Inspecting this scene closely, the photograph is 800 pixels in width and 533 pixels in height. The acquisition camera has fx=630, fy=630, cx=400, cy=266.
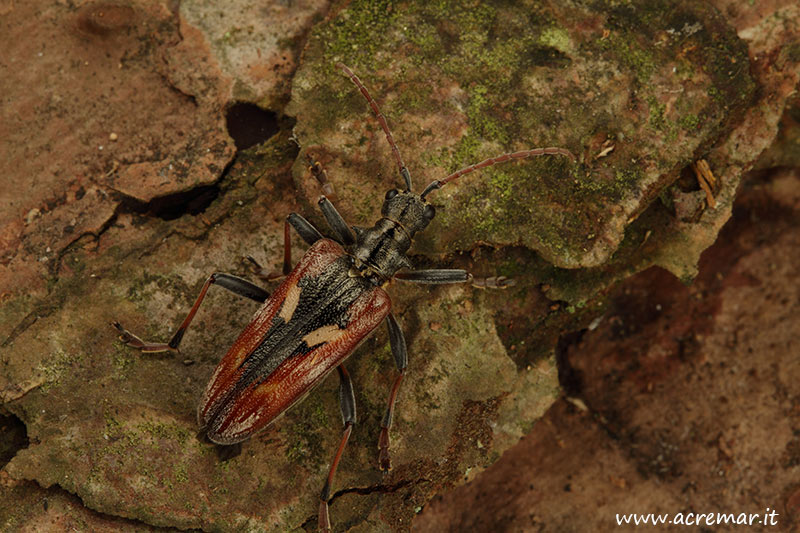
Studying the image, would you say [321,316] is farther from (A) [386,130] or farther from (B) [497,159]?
(B) [497,159]

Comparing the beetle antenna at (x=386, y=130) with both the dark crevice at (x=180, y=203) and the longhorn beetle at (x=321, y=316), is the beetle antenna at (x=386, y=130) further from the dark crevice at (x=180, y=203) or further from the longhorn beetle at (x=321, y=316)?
the dark crevice at (x=180, y=203)

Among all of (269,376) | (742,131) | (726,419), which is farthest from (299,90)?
(726,419)

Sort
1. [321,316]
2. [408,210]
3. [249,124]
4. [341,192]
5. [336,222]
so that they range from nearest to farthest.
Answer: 1. [321,316]
2. [408,210]
3. [336,222]
4. [341,192]
5. [249,124]

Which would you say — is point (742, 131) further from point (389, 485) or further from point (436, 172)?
point (389, 485)

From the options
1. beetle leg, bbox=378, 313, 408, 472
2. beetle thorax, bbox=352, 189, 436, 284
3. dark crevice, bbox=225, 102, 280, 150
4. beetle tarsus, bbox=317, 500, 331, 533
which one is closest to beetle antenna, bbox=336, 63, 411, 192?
beetle thorax, bbox=352, 189, 436, 284

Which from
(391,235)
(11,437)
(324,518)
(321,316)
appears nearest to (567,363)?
(391,235)

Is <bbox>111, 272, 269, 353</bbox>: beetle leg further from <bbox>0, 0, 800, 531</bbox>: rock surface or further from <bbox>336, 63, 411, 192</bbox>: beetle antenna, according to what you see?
<bbox>336, 63, 411, 192</bbox>: beetle antenna

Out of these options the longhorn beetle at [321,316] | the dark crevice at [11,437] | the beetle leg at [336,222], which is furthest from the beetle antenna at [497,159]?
the dark crevice at [11,437]
